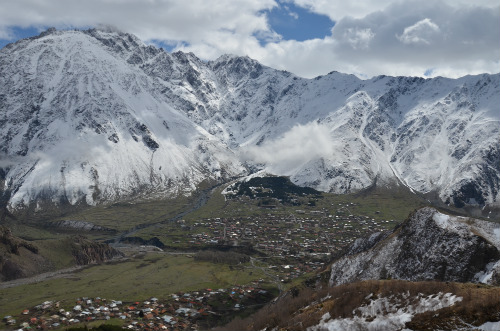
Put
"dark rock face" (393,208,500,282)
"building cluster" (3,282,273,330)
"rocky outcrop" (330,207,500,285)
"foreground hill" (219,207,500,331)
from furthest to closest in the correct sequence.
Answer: "building cluster" (3,282,273,330), "dark rock face" (393,208,500,282), "rocky outcrop" (330,207,500,285), "foreground hill" (219,207,500,331)

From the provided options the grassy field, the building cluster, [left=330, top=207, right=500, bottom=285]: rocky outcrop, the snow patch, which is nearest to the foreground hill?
the snow patch

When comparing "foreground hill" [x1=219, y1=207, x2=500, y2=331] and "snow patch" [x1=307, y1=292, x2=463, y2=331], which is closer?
"foreground hill" [x1=219, y1=207, x2=500, y2=331]

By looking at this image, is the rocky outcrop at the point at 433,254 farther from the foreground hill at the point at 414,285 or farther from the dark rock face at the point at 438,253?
the foreground hill at the point at 414,285

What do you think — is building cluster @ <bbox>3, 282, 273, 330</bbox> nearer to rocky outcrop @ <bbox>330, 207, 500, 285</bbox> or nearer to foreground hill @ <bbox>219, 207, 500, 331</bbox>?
foreground hill @ <bbox>219, 207, 500, 331</bbox>

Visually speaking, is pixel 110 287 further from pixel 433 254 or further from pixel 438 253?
pixel 438 253

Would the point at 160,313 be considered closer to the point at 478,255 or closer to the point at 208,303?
the point at 208,303
